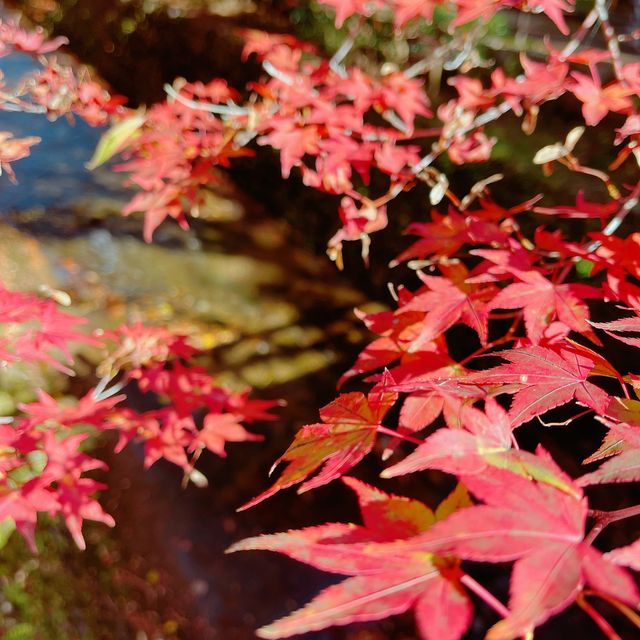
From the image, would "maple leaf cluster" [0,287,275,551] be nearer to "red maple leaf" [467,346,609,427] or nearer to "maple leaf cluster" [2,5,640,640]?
"maple leaf cluster" [2,5,640,640]

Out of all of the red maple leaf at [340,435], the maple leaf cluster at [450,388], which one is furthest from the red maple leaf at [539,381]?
the red maple leaf at [340,435]

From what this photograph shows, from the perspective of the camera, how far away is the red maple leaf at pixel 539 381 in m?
0.73

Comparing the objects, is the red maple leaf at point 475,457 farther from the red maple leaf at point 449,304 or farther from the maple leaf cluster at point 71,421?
the maple leaf cluster at point 71,421

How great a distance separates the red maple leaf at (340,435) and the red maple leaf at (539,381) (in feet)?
0.54

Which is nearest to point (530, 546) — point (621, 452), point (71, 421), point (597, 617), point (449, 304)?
point (597, 617)

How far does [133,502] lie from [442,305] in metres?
2.15

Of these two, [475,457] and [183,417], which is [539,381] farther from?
[183,417]

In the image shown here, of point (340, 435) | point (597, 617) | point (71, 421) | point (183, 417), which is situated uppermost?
point (597, 617)

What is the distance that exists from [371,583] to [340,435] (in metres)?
0.30

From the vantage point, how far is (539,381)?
2.51ft

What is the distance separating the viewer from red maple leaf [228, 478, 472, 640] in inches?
Result: 18.6

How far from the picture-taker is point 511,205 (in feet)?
8.34

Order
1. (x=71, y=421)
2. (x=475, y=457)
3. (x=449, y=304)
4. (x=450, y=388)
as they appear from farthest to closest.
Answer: (x=71, y=421) → (x=449, y=304) → (x=450, y=388) → (x=475, y=457)

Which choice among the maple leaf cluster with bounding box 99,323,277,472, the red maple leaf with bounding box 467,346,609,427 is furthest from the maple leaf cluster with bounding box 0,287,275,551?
the red maple leaf with bounding box 467,346,609,427
